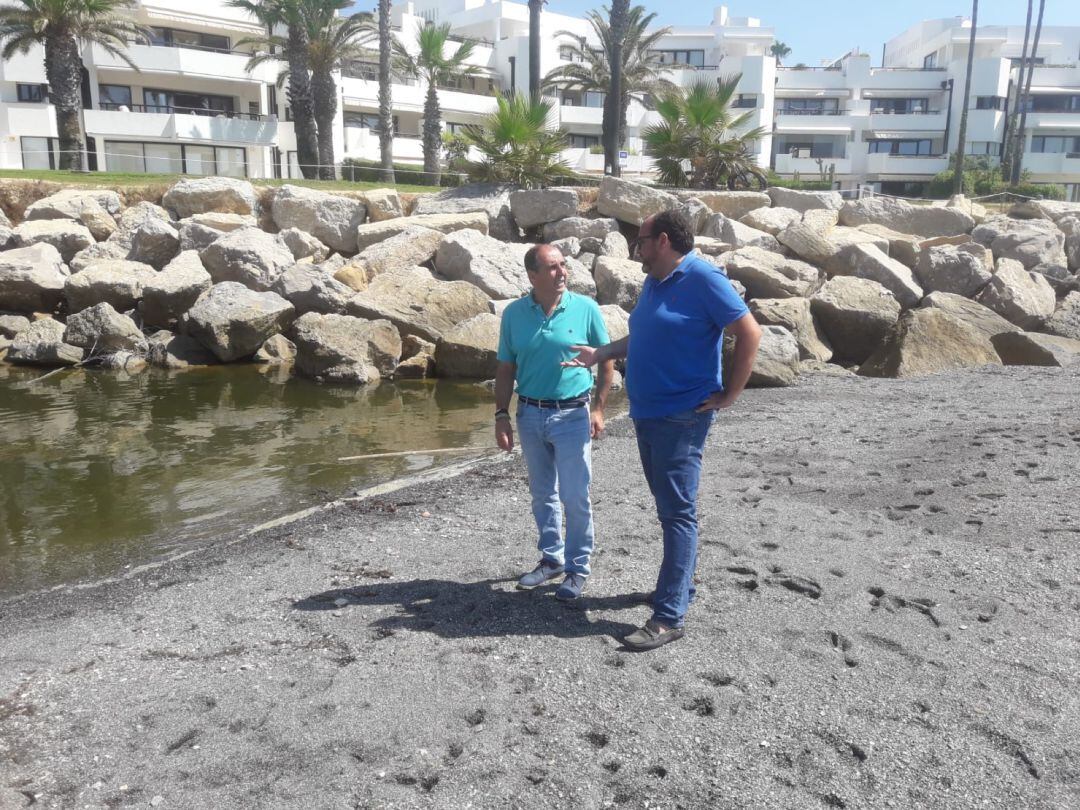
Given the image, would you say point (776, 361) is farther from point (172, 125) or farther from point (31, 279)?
point (172, 125)

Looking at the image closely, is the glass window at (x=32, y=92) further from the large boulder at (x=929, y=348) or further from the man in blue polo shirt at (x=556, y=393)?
the man in blue polo shirt at (x=556, y=393)

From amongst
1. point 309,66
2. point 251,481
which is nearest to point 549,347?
point 251,481

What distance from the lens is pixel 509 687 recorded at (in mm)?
4332

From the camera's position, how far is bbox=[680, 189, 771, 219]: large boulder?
77.2ft

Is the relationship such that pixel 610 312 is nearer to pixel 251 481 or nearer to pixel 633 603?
pixel 251 481

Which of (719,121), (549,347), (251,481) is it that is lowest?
(251,481)

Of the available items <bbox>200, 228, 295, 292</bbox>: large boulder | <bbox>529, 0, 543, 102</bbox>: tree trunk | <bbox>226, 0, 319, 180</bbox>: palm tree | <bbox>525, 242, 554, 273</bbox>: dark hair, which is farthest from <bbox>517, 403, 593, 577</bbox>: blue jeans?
<bbox>226, 0, 319, 180</bbox>: palm tree

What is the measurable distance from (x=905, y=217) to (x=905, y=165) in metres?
35.5

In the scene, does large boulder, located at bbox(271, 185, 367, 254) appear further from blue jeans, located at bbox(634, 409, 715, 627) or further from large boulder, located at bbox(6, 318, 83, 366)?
blue jeans, located at bbox(634, 409, 715, 627)

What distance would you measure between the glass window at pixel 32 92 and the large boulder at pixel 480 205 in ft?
79.4

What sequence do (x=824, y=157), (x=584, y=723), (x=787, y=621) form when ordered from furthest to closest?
(x=824, y=157)
(x=787, y=621)
(x=584, y=723)

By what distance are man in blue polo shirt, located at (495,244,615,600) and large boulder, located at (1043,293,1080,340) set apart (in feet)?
48.4

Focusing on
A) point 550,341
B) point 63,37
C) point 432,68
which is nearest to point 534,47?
point 432,68

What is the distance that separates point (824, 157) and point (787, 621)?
57512mm
